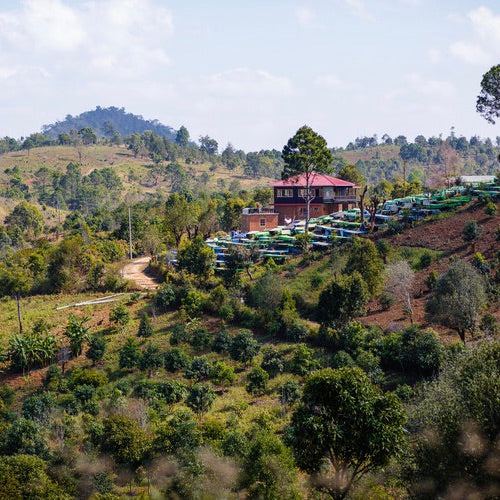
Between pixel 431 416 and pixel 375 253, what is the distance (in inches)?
645

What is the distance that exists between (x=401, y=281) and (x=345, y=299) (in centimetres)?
337

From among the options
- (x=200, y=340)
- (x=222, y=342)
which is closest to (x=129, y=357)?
(x=200, y=340)

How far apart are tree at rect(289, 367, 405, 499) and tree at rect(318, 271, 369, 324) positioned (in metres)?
13.7

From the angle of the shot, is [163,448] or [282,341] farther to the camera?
[282,341]

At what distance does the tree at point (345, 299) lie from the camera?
3023cm

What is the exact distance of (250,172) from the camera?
12900 centimetres

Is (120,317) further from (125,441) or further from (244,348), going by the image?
(125,441)

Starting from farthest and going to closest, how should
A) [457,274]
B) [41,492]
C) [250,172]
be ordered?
[250,172], [457,274], [41,492]

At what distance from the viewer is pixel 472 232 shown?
35.9 meters

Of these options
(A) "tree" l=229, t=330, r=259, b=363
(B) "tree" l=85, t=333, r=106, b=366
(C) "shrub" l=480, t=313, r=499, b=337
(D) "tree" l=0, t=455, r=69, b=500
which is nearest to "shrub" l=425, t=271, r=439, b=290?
(C) "shrub" l=480, t=313, r=499, b=337

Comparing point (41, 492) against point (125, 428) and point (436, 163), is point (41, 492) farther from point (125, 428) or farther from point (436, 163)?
point (436, 163)

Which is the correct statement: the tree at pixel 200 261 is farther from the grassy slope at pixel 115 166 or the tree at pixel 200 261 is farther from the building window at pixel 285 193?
the grassy slope at pixel 115 166

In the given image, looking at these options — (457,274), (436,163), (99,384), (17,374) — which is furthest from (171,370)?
(436,163)

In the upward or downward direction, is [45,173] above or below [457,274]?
above
